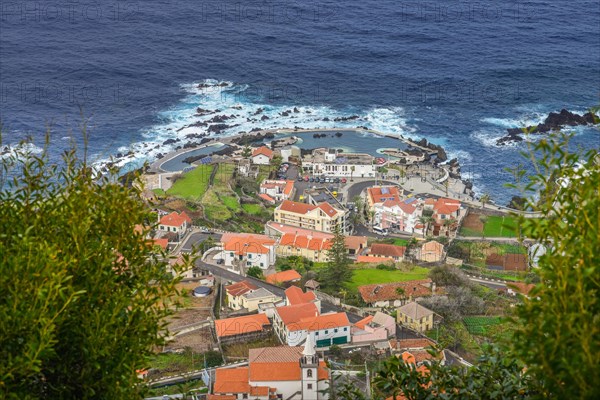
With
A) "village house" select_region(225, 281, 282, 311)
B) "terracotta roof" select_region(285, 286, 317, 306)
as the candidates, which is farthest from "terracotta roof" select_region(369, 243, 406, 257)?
"village house" select_region(225, 281, 282, 311)

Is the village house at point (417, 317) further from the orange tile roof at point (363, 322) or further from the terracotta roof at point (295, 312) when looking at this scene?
the terracotta roof at point (295, 312)

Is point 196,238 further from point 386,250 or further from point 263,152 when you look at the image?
point 263,152

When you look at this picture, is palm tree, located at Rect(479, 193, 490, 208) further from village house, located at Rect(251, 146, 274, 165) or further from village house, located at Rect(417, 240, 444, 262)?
village house, located at Rect(251, 146, 274, 165)

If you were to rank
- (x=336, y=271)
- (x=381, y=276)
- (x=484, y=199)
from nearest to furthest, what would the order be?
1. (x=336, y=271)
2. (x=381, y=276)
3. (x=484, y=199)

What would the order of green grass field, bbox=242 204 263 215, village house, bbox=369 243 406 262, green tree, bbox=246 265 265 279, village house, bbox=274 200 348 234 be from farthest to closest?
1. green grass field, bbox=242 204 263 215
2. village house, bbox=274 200 348 234
3. village house, bbox=369 243 406 262
4. green tree, bbox=246 265 265 279

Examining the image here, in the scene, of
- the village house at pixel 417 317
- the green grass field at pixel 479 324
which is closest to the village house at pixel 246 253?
the village house at pixel 417 317

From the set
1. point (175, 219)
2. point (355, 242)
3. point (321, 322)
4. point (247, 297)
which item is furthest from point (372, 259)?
point (175, 219)
